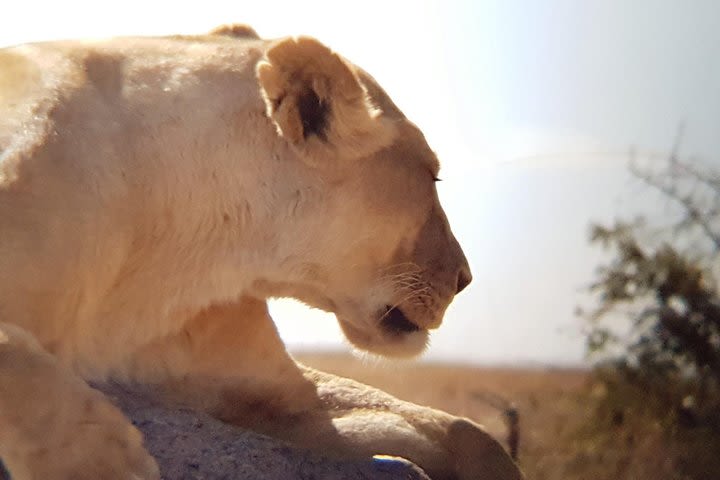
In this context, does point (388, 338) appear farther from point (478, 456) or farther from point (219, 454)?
point (219, 454)

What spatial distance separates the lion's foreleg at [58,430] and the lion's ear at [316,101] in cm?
59

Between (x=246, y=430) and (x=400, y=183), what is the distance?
0.47 metres

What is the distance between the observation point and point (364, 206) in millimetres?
1744

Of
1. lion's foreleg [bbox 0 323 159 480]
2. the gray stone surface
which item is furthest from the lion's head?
lion's foreleg [bbox 0 323 159 480]

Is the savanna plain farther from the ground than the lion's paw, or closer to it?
closer to it

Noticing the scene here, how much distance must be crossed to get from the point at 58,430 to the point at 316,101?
0.72 meters

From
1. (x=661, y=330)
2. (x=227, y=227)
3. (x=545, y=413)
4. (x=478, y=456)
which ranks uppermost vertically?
(x=227, y=227)

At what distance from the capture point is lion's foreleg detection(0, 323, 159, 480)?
113 centimetres

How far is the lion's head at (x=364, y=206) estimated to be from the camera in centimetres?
165

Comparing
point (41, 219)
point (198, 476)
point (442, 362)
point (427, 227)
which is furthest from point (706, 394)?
point (41, 219)

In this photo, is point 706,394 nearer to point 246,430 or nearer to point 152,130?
point 246,430

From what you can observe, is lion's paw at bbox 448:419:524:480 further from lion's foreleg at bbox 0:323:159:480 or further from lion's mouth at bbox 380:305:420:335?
lion's foreleg at bbox 0:323:159:480

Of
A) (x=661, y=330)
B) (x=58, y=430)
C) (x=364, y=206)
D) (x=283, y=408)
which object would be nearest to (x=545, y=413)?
(x=661, y=330)

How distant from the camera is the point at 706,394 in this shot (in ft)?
11.0
